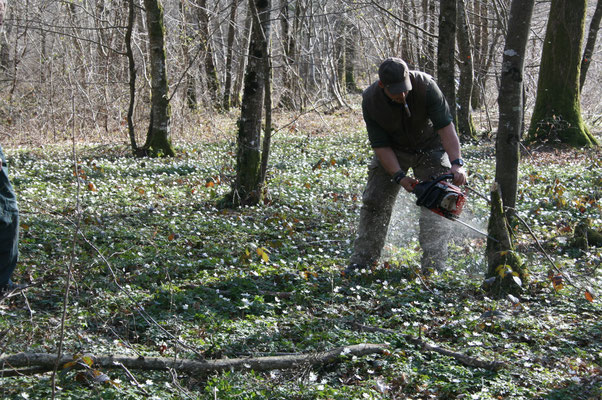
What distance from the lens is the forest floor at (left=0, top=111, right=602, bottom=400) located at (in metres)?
3.52

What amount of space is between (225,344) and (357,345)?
0.96 meters

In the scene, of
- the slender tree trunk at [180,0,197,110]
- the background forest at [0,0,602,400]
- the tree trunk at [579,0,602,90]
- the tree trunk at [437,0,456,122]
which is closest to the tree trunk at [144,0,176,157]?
the background forest at [0,0,602,400]

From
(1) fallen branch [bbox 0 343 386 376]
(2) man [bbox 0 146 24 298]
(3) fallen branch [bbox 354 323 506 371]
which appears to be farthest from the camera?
(2) man [bbox 0 146 24 298]

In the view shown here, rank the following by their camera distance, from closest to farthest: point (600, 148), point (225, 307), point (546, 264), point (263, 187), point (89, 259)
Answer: point (225, 307)
point (89, 259)
point (546, 264)
point (263, 187)
point (600, 148)

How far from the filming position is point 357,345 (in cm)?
394

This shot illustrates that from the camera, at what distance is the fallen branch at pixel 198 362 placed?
333cm

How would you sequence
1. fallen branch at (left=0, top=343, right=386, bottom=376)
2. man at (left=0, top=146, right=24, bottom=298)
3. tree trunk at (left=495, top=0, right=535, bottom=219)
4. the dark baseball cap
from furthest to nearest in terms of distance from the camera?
tree trunk at (left=495, top=0, right=535, bottom=219) → the dark baseball cap → man at (left=0, top=146, right=24, bottom=298) → fallen branch at (left=0, top=343, right=386, bottom=376)

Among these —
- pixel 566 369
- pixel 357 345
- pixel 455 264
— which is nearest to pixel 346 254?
pixel 455 264

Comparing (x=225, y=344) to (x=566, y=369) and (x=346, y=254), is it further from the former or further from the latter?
(x=346, y=254)

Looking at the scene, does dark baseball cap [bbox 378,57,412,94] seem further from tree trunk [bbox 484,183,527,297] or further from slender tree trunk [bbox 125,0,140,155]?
slender tree trunk [bbox 125,0,140,155]

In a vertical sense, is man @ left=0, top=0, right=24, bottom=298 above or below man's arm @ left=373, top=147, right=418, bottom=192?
below

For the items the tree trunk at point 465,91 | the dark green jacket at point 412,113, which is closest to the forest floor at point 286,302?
the dark green jacket at point 412,113

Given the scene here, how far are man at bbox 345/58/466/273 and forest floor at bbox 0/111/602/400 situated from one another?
33 centimetres

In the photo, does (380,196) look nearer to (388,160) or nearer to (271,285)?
(388,160)
